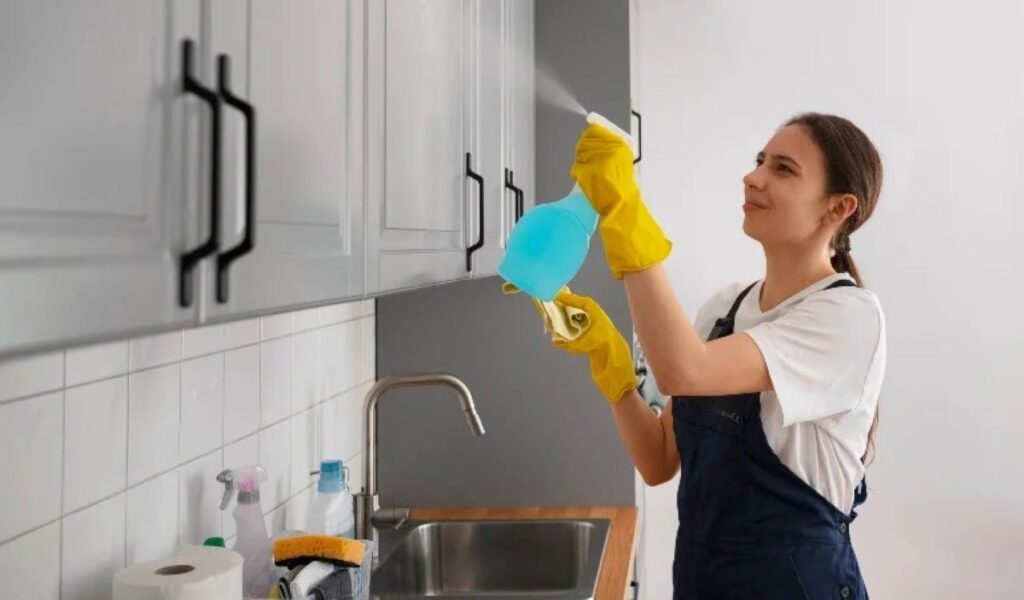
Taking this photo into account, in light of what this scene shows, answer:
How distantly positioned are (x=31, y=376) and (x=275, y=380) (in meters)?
0.69

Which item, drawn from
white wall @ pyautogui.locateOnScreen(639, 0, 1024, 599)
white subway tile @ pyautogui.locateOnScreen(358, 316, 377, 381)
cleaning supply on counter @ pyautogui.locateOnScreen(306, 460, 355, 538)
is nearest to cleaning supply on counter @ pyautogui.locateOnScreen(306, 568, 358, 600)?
cleaning supply on counter @ pyautogui.locateOnScreen(306, 460, 355, 538)

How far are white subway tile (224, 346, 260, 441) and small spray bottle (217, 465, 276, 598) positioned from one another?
94mm

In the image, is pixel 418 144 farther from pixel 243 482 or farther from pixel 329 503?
pixel 329 503

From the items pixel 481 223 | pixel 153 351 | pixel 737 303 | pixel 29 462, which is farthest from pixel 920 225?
pixel 29 462

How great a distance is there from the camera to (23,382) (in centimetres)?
103

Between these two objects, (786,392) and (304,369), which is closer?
(786,392)

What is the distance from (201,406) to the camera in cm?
144

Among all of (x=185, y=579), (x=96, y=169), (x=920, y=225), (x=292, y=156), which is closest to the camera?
(x=96, y=169)

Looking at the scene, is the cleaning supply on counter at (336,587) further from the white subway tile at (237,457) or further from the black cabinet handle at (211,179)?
the black cabinet handle at (211,179)

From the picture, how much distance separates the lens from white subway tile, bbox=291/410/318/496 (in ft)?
5.95

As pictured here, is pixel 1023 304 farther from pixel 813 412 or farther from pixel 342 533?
pixel 342 533

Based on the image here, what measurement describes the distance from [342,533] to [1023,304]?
205 cm

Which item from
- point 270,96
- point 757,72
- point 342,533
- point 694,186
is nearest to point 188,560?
point 270,96

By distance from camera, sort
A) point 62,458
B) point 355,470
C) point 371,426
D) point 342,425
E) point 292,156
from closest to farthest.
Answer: point 292,156 < point 62,458 < point 371,426 < point 342,425 < point 355,470
